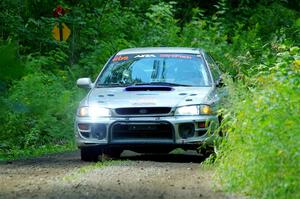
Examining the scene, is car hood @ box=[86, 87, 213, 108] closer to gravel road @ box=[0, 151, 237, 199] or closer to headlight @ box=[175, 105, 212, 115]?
headlight @ box=[175, 105, 212, 115]

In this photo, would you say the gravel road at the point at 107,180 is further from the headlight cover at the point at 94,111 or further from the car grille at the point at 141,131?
the headlight cover at the point at 94,111

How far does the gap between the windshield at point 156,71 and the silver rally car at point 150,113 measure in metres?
0.01

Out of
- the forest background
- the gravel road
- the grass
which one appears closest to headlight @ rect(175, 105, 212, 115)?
the forest background

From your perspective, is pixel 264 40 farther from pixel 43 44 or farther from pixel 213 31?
pixel 43 44

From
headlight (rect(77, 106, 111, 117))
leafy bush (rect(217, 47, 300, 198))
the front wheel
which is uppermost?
leafy bush (rect(217, 47, 300, 198))

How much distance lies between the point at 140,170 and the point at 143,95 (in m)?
1.81

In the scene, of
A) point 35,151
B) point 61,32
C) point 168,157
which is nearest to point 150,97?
point 168,157

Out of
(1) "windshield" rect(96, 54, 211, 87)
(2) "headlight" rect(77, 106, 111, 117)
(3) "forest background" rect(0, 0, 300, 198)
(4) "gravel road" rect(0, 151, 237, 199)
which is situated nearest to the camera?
(3) "forest background" rect(0, 0, 300, 198)

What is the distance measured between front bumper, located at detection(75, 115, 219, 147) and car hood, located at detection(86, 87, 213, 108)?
0.61ft

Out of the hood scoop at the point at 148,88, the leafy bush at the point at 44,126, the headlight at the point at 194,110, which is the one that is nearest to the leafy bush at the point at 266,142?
the headlight at the point at 194,110

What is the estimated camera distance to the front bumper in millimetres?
10742

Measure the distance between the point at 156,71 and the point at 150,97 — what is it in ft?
3.96

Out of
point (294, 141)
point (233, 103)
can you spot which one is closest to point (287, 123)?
point (294, 141)

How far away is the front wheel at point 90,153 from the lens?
11.4m
